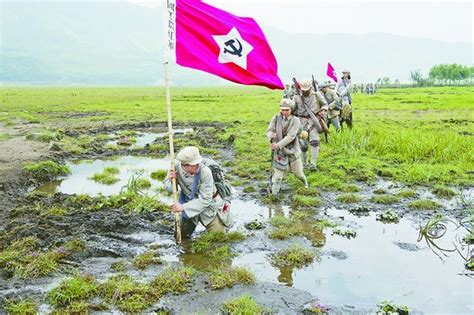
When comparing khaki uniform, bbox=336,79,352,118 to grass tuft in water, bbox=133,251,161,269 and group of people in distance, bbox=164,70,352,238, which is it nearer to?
group of people in distance, bbox=164,70,352,238

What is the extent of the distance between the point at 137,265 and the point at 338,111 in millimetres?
11402

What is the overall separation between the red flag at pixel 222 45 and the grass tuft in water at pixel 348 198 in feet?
12.6

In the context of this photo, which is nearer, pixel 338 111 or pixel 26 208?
pixel 26 208

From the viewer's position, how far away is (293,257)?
22.2 feet

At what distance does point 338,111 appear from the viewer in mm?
16234

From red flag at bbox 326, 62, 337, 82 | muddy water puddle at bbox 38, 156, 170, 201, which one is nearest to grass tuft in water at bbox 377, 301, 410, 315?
muddy water puddle at bbox 38, 156, 170, 201

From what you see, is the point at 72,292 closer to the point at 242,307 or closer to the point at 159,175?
the point at 242,307

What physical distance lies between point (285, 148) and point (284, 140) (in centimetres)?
25

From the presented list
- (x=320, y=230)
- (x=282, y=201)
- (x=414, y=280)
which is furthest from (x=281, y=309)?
(x=282, y=201)

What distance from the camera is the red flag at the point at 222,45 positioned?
22.5 ft

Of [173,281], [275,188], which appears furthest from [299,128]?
[173,281]

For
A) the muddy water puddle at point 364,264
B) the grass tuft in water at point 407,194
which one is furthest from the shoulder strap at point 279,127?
the grass tuft in water at point 407,194

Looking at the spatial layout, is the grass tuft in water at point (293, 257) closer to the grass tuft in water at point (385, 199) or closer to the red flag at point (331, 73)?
the grass tuft in water at point (385, 199)

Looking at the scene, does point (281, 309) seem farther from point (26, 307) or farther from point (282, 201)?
point (282, 201)
